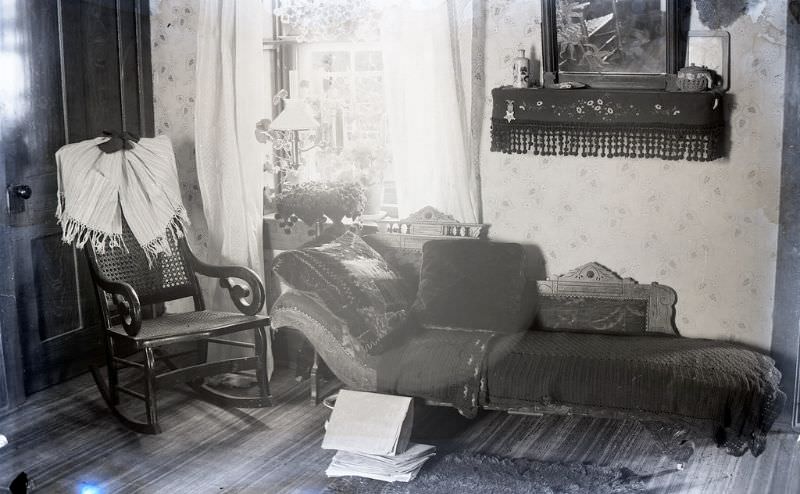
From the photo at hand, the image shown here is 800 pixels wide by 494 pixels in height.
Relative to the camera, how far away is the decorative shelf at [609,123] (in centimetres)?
328

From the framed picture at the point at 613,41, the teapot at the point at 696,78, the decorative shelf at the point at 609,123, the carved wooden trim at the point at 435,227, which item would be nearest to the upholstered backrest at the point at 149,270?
the carved wooden trim at the point at 435,227

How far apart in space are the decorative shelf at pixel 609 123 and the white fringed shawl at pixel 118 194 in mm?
1433

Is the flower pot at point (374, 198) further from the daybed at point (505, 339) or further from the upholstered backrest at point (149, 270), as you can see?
the upholstered backrest at point (149, 270)

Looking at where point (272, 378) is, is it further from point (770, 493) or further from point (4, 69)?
point (770, 493)

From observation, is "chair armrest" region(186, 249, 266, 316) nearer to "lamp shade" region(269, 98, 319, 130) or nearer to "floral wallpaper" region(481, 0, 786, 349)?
"lamp shade" region(269, 98, 319, 130)

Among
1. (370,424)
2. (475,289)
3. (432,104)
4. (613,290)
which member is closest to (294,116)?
(432,104)

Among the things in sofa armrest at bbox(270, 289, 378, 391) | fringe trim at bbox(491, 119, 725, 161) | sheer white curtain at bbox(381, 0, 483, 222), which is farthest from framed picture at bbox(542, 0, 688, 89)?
sofa armrest at bbox(270, 289, 378, 391)

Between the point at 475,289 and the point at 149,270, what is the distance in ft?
4.79

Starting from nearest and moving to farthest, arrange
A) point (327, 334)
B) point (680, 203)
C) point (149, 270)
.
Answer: point (680, 203)
point (327, 334)
point (149, 270)

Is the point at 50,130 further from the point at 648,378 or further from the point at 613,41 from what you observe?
the point at 648,378

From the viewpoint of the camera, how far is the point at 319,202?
3.80 meters

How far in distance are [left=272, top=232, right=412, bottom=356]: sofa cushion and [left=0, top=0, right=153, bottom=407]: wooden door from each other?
1.12 m

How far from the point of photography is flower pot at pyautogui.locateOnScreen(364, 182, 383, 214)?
3785mm

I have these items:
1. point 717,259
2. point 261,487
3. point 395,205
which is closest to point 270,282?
point 395,205
